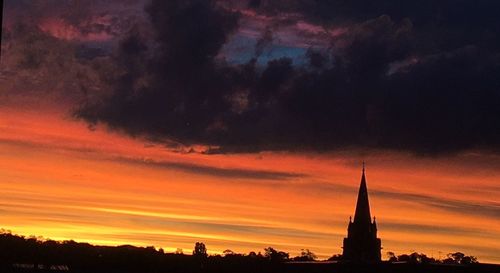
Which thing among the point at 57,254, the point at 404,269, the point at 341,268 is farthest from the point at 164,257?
the point at 404,269

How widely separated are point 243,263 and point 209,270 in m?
13.7

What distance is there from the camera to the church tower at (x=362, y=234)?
164 metres

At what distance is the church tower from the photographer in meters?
164

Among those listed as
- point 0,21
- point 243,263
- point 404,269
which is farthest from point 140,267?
point 0,21

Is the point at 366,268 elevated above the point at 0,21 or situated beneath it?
elevated above

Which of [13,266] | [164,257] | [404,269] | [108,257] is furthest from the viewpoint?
[164,257]

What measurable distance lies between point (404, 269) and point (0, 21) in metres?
117

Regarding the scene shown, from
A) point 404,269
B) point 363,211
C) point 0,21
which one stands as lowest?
point 0,21

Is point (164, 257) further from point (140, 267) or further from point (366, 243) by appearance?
point (366, 243)

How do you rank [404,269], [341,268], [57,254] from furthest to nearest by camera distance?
[57,254], [341,268], [404,269]

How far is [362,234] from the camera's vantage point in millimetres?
165250

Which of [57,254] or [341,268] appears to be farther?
[57,254]

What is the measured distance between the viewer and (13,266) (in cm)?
11088

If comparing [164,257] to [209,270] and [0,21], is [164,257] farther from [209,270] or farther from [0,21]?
[0,21]
